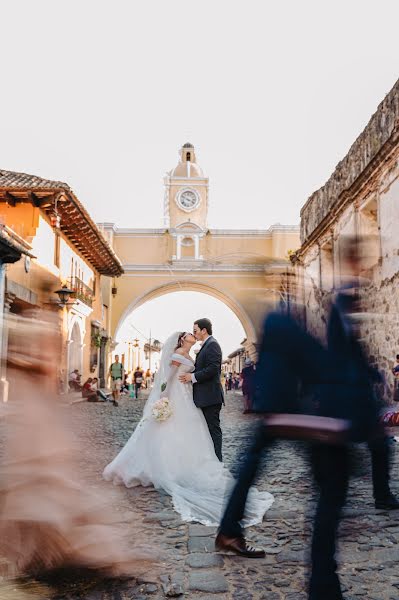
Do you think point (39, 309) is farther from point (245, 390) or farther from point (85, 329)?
point (85, 329)

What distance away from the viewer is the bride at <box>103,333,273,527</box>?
5016mm

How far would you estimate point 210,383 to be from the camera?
5.81 m

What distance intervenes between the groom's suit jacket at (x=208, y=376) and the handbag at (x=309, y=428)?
275cm

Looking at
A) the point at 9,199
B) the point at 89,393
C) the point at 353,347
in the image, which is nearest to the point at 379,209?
the point at 353,347

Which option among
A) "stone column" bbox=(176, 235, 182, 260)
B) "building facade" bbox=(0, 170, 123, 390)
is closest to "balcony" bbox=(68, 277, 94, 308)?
"building facade" bbox=(0, 170, 123, 390)

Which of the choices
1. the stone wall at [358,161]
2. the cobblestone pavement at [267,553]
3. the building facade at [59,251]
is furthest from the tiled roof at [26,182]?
the cobblestone pavement at [267,553]

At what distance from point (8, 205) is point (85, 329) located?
9402mm

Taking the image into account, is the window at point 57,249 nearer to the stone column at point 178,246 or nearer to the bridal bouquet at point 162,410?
the bridal bouquet at point 162,410

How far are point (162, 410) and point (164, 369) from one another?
20.0 inches

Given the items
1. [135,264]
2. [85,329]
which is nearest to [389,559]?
[85,329]

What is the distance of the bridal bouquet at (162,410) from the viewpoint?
570cm

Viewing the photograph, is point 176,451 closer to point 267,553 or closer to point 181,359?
point 181,359

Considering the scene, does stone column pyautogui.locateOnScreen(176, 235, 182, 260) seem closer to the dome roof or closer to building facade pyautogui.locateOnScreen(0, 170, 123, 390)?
the dome roof

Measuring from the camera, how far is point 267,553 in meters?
3.40
